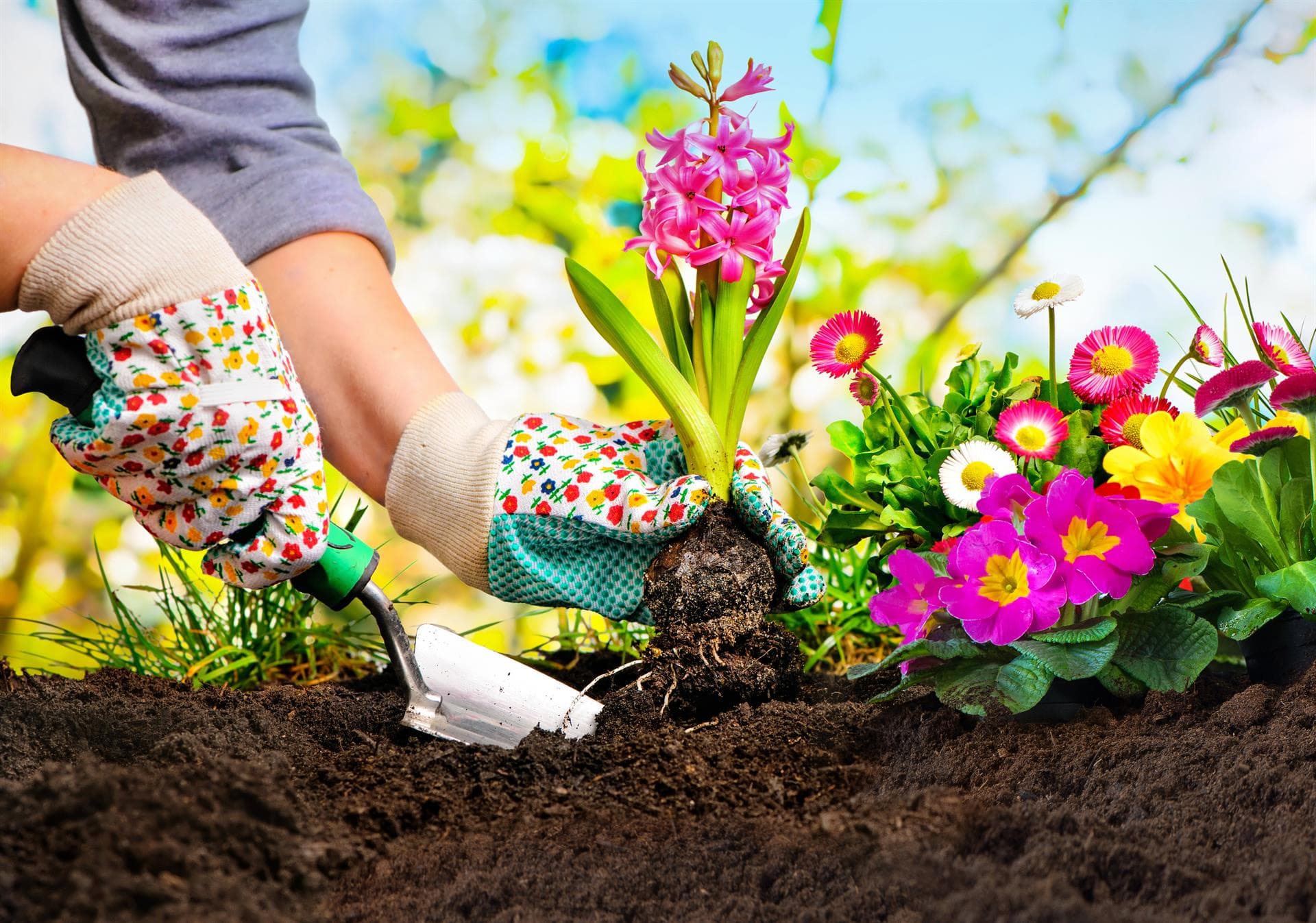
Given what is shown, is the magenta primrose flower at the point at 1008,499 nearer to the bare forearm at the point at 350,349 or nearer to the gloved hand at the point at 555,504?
the gloved hand at the point at 555,504

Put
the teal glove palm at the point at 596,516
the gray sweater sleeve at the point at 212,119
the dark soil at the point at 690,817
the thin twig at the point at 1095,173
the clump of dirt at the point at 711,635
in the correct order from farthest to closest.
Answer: the thin twig at the point at 1095,173 → the gray sweater sleeve at the point at 212,119 → the teal glove palm at the point at 596,516 → the clump of dirt at the point at 711,635 → the dark soil at the point at 690,817

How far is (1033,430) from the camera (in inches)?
38.4

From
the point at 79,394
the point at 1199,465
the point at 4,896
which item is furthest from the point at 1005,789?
the point at 79,394

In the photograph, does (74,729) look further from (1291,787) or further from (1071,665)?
(1291,787)

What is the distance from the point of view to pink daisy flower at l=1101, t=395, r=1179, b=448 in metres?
1.00

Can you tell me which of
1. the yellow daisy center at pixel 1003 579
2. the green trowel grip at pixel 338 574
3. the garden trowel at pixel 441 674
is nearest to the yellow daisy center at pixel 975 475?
the yellow daisy center at pixel 1003 579

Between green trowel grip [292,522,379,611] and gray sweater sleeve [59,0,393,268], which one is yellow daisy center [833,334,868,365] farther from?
gray sweater sleeve [59,0,393,268]

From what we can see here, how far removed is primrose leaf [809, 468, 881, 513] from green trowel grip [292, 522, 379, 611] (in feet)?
1.82

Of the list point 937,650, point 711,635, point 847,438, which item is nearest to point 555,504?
point 711,635

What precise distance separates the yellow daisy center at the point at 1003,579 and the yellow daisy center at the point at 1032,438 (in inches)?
5.0

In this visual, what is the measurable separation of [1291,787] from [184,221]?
1122mm

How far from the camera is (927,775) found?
31.8 inches

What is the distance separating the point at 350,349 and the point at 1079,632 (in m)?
0.97

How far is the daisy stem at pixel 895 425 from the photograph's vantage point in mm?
1095
